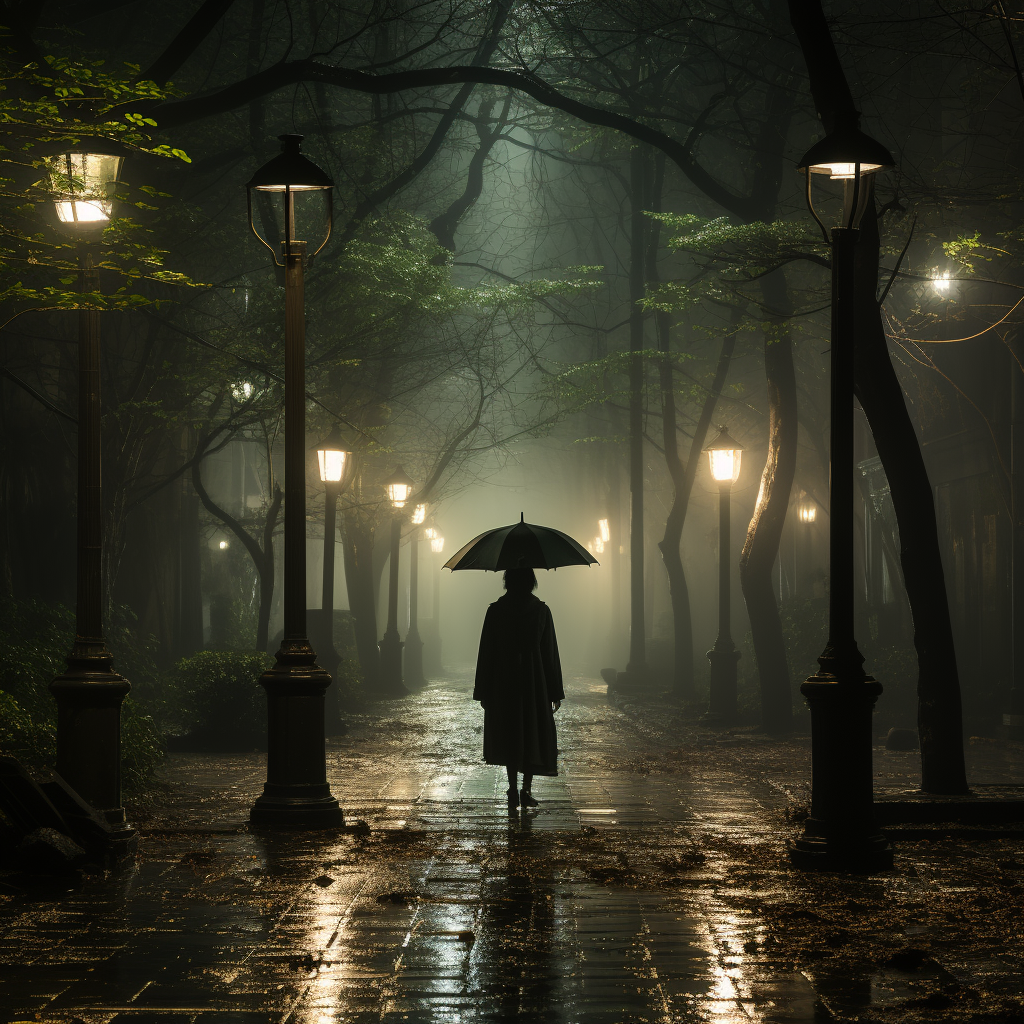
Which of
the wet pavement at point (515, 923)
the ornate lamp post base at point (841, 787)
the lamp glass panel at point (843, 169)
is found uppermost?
the lamp glass panel at point (843, 169)

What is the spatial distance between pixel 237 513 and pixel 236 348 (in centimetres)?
2247

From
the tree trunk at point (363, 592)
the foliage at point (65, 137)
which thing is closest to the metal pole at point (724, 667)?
the tree trunk at point (363, 592)

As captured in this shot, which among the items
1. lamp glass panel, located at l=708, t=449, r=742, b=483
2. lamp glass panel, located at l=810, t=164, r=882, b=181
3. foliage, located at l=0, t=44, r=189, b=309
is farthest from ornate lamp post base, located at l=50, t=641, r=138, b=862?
lamp glass panel, located at l=708, t=449, r=742, b=483

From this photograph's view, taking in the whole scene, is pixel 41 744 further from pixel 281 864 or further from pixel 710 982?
pixel 710 982

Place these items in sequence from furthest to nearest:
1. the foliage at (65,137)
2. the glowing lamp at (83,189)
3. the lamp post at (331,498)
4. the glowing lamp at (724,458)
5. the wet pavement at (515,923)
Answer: the glowing lamp at (724,458)
the lamp post at (331,498)
the foliage at (65,137)
the glowing lamp at (83,189)
the wet pavement at (515,923)

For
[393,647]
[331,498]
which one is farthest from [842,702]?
[393,647]

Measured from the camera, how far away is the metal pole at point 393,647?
1128 inches

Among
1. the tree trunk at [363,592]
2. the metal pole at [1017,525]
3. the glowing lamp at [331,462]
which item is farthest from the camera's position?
the tree trunk at [363,592]

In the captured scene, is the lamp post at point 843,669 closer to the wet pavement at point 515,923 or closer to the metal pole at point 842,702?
the metal pole at point 842,702

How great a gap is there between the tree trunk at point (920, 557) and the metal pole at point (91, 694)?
570 cm

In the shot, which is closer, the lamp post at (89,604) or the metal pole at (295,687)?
the lamp post at (89,604)

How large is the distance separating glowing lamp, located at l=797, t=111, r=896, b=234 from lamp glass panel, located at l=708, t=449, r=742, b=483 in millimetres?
12146

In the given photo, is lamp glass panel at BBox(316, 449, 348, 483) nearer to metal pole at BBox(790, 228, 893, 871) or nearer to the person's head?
the person's head

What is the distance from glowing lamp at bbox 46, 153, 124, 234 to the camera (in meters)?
8.61
